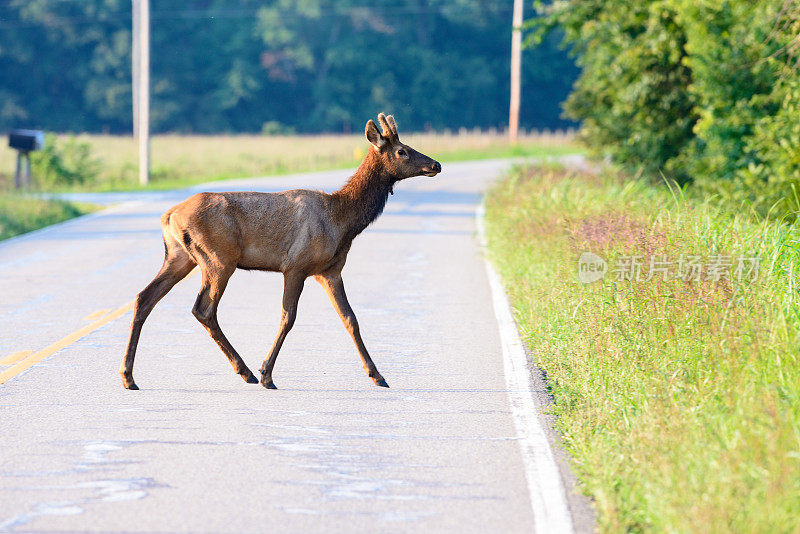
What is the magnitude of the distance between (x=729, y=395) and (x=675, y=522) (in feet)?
5.86

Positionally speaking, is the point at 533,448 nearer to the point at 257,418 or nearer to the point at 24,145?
the point at 257,418

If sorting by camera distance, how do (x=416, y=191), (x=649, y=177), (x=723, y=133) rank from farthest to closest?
(x=416, y=191)
(x=649, y=177)
(x=723, y=133)

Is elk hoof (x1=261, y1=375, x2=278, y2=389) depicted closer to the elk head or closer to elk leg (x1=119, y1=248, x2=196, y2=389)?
elk leg (x1=119, y1=248, x2=196, y2=389)

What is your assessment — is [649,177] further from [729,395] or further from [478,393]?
[729,395]

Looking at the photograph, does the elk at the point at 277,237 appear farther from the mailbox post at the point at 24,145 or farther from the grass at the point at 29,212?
the mailbox post at the point at 24,145

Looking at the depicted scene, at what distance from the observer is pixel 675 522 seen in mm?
5004

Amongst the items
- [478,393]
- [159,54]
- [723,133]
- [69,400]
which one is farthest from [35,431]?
[159,54]

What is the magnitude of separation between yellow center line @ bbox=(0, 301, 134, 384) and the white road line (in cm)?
362

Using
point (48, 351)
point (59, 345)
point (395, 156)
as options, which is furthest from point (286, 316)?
point (59, 345)

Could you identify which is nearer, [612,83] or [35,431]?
[35,431]

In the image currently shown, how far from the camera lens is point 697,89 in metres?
19.7

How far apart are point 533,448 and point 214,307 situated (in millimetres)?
2690

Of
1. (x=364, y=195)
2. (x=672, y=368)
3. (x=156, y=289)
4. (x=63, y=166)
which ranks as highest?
(x=364, y=195)

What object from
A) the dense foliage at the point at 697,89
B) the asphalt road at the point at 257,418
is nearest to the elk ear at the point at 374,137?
the asphalt road at the point at 257,418
